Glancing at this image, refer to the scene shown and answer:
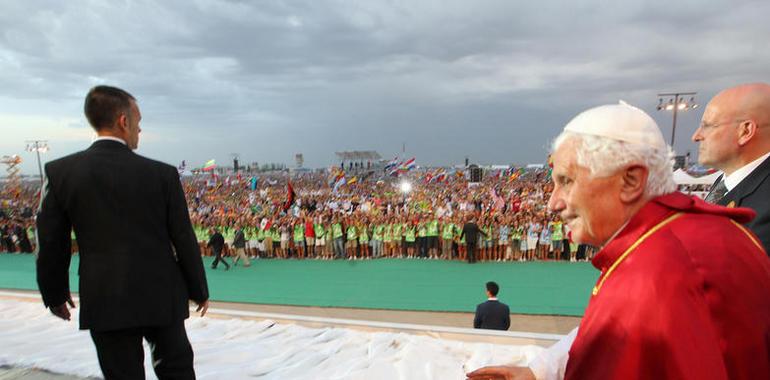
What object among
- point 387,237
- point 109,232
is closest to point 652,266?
point 109,232

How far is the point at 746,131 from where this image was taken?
1904 mm

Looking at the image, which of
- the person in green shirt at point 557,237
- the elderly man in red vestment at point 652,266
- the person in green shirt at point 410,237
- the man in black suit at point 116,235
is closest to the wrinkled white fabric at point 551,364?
the elderly man in red vestment at point 652,266

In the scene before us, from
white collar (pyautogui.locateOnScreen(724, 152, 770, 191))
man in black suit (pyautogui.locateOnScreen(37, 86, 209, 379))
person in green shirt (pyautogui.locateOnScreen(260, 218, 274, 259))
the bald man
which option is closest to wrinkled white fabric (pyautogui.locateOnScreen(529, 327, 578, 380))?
the bald man

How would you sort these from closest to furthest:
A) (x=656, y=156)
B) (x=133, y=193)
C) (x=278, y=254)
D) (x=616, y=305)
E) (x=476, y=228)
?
1. (x=616, y=305)
2. (x=656, y=156)
3. (x=133, y=193)
4. (x=476, y=228)
5. (x=278, y=254)

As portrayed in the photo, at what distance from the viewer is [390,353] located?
2.77 meters

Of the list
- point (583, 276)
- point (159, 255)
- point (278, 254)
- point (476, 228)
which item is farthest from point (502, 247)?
point (159, 255)

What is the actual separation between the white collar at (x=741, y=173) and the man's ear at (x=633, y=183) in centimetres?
153

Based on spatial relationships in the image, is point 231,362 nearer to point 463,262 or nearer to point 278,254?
point 463,262

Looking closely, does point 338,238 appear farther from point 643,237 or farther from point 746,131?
point 643,237

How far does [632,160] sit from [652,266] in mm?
275

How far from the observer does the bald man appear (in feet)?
6.04

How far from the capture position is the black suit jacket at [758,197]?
65.4 inches

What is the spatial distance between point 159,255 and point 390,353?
5.57 feet

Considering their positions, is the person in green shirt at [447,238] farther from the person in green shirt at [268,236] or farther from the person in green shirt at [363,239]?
the person in green shirt at [268,236]
